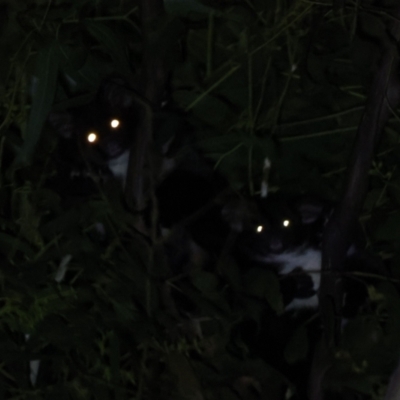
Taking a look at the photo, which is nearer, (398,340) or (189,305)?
(398,340)

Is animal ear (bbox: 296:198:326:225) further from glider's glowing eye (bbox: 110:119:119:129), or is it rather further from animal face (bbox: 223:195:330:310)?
glider's glowing eye (bbox: 110:119:119:129)

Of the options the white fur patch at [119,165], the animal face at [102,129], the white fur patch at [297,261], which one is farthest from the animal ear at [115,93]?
the white fur patch at [297,261]

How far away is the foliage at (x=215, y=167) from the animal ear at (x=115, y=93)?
2cm

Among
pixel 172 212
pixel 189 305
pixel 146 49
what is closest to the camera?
pixel 146 49

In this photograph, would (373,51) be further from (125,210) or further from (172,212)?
(172,212)

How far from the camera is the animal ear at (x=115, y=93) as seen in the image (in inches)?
23.3

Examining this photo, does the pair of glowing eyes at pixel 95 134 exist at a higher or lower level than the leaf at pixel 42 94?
higher

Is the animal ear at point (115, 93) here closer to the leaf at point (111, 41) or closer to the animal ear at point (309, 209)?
the leaf at point (111, 41)

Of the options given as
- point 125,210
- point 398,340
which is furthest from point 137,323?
point 398,340

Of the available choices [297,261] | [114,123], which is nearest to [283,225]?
[297,261]

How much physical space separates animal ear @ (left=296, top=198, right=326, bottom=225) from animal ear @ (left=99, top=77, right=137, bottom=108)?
0.65 feet

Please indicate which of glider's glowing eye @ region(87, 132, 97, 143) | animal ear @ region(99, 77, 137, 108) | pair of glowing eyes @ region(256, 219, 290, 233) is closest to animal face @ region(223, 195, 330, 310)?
pair of glowing eyes @ region(256, 219, 290, 233)

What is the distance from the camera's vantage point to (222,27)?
55 cm

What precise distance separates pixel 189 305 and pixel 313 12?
11.9 inches
